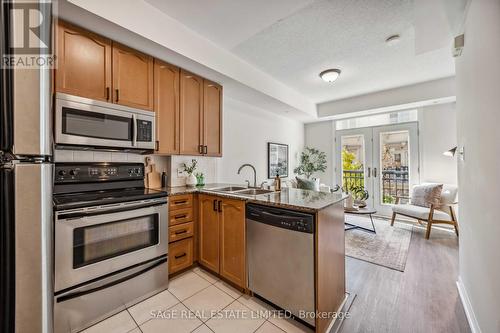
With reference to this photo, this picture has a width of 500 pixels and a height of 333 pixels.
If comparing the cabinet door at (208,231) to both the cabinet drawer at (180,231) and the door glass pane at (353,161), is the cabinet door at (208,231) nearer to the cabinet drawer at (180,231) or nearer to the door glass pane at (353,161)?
the cabinet drawer at (180,231)

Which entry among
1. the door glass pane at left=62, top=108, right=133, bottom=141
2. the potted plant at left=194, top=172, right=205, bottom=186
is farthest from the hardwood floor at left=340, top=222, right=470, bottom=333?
the door glass pane at left=62, top=108, right=133, bottom=141

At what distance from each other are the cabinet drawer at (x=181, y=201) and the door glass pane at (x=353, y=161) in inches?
166

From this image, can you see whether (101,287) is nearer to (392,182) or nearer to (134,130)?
(134,130)

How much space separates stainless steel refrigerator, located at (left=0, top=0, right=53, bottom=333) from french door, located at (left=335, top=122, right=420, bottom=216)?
204 inches

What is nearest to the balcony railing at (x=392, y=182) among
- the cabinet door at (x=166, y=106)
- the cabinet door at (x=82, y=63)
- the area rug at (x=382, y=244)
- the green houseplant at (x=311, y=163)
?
the area rug at (x=382, y=244)

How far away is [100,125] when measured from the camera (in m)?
1.82

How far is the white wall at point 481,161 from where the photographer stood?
3.52ft

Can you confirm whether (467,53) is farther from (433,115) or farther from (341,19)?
(433,115)

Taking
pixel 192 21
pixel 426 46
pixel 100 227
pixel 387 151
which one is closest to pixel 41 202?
pixel 100 227

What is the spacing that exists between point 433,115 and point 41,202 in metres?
5.67

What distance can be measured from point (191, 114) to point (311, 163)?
365 cm

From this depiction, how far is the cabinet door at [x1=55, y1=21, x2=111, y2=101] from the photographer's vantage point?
5.35ft

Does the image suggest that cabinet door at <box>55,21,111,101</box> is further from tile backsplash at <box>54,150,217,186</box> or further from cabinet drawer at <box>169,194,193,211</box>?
cabinet drawer at <box>169,194,193,211</box>

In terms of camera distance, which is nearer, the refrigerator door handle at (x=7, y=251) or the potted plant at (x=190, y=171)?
the refrigerator door handle at (x=7, y=251)
